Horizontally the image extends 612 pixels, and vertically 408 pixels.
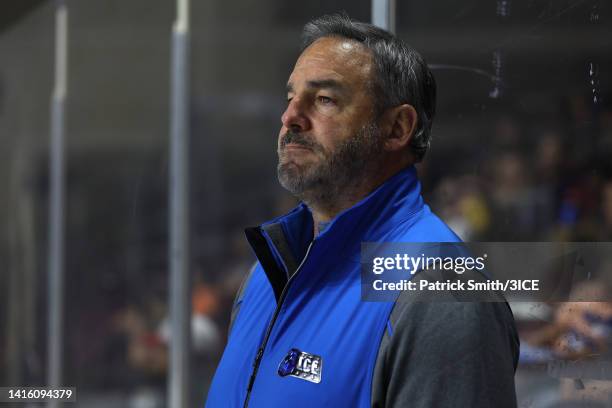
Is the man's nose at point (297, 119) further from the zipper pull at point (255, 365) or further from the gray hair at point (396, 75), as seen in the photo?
the zipper pull at point (255, 365)

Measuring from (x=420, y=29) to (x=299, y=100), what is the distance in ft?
2.34

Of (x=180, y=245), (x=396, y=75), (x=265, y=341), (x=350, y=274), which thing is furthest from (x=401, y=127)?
(x=180, y=245)

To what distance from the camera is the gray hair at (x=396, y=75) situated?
55.4 inches

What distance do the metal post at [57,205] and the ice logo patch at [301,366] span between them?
3.02 metres

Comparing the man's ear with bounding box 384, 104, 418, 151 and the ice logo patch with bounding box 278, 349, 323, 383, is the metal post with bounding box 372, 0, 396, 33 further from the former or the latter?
the ice logo patch with bounding box 278, 349, 323, 383

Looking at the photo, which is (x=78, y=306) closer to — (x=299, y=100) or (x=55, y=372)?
(x=55, y=372)

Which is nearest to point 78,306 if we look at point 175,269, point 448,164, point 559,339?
point 175,269

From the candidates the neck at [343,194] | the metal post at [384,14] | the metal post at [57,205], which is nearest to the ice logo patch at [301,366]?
the neck at [343,194]

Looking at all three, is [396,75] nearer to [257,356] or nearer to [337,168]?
[337,168]

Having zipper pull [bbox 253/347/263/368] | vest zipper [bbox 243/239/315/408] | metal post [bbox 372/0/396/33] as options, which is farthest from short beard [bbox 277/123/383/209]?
metal post [bbox 372/0/396/33]

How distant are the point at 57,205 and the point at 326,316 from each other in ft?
10.4

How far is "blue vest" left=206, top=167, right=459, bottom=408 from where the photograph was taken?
1.18 meters

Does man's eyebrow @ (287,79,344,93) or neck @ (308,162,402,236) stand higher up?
man's eyebrow @ (287,79,344,93)

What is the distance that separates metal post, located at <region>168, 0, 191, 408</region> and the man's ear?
1.78m
